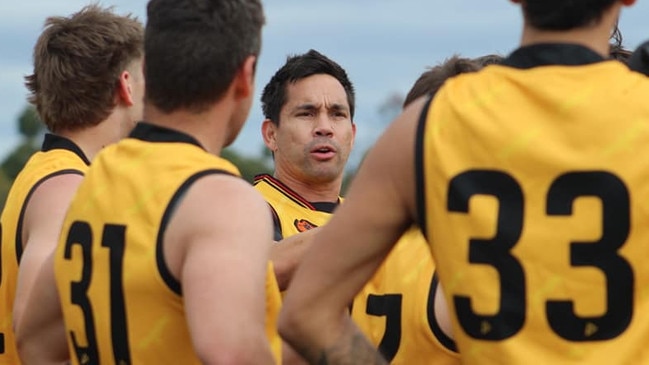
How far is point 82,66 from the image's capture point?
5715 millimetres

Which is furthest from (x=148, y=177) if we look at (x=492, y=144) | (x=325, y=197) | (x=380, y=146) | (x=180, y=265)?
(x=325, y=197)

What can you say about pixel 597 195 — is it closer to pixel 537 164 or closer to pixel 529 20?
pixel 537 164

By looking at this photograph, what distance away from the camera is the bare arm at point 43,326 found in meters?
4.49

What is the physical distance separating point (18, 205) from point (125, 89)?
608 mm

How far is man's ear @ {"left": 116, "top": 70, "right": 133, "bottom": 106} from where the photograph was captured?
225 inches

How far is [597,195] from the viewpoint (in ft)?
11.5

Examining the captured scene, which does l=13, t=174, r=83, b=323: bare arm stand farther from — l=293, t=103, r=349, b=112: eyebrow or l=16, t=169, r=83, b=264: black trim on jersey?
l=293, t=103, r=349, b=112: eyebrow

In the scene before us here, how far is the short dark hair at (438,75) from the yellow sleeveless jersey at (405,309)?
56 cm

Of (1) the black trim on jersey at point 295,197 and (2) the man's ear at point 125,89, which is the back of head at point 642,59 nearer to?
(2) the man's ear at point 125,89

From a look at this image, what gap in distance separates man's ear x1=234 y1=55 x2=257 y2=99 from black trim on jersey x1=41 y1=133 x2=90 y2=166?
1837mm

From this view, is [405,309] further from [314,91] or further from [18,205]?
[314,91]

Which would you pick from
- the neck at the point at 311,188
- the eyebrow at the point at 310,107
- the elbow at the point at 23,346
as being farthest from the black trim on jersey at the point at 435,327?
the eyebrow at the point at 310,107

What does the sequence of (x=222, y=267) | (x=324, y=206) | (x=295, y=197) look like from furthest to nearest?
1. (x=324, y=206)
2. (x=295, y=197)
3. (x=222, y=267)

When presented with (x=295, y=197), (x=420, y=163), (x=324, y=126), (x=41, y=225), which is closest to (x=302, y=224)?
(x=295, y=197)
